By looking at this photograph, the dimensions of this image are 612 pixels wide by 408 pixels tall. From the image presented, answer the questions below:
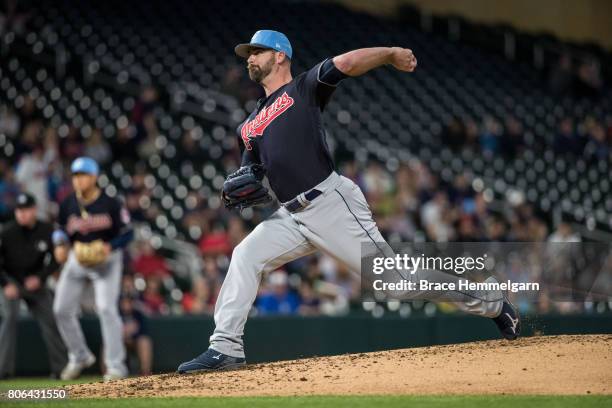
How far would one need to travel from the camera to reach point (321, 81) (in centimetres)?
580

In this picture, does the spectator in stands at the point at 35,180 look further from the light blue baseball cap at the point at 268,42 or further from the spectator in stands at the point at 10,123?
the light blue baseball cap at the point at 268,42

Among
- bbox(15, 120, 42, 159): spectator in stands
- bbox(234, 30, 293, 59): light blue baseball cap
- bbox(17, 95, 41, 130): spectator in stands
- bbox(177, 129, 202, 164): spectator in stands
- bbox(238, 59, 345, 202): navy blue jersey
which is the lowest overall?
bbox(177, 129, 202, 164): spectator in stands

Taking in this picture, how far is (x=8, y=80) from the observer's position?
1512 cm

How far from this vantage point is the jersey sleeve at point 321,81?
5.73m

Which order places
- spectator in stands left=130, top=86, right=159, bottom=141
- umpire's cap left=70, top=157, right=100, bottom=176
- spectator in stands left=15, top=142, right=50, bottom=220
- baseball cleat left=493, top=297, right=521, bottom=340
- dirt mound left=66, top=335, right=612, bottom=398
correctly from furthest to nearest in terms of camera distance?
spectator in stands left=130, top=86, right=159, bottom=141, spectator in stands left=15, top=142, right=50, bottom=220, umpire's cap left=70, top=157, right=100, bottom=176, baseball cleat left=493, top=297, right=521, bottom=340, dirt mound left=66, top=335, right=612, bottom=398

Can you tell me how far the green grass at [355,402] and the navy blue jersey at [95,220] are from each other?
13.1 ft

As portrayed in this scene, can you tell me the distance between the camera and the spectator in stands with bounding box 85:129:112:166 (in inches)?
529

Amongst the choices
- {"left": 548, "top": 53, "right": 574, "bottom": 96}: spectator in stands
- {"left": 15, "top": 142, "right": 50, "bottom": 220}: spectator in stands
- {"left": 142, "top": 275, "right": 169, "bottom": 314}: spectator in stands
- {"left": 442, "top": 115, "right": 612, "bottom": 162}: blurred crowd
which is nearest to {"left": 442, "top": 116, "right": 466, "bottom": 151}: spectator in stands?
{"left": 442, "top": 115, "right": 612, "bottom": 162}: blurred crowd

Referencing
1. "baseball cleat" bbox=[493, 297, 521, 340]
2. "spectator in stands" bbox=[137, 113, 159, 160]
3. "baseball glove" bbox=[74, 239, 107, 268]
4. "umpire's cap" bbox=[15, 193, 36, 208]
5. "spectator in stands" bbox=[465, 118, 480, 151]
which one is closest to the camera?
"baseball cleat" bbox=[493, 297, 521, 340]

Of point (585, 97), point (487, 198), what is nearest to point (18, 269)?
point (487, 198)

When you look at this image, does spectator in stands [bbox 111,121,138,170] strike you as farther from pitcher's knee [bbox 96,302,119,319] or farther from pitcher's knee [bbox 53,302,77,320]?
pitcher's knee [bbox 96,302,119,319]

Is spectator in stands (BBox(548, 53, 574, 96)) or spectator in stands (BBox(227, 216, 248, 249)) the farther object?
spectator in stands (BBox(548, 53, 574, 96))

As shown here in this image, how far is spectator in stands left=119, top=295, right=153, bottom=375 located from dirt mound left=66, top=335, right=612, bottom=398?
13.2 feet

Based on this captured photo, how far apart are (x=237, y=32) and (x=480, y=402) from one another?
49.6ft
